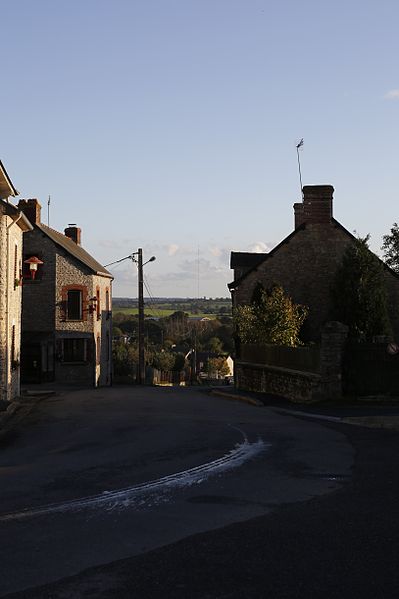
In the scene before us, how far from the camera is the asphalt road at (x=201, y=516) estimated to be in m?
5.37

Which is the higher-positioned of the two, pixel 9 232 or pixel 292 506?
pixel 9 232

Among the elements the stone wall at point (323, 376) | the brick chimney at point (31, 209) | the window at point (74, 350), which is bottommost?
the stone wall at point (323, 376)

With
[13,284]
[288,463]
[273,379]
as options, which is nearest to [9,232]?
[13,284]

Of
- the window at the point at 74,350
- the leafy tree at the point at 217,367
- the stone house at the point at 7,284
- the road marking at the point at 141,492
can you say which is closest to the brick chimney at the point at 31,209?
the window at the point at 74,350

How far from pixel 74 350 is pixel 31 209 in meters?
8.86

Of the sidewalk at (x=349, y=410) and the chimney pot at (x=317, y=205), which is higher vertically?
the chimney pot at (x=317, y=205)

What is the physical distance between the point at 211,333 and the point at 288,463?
110253 mm

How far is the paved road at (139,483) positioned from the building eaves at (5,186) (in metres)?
8.88

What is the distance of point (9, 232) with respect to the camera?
24.4 metres

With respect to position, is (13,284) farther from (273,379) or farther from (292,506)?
(292,506)

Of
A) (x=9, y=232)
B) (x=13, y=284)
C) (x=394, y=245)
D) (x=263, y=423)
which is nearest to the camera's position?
(x=263, y=423)

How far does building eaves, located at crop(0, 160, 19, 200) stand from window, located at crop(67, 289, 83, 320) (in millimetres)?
18913

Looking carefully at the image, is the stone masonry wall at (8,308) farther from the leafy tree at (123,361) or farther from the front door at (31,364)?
the leafy tree at (123,361)

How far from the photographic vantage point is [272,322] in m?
32.0
